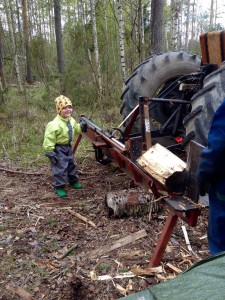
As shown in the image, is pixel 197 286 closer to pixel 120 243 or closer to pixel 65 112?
pixel 120 243

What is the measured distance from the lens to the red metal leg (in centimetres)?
271

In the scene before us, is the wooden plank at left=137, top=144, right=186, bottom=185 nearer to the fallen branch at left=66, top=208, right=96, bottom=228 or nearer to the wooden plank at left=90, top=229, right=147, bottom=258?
the wooden plank at left=90, top=229, right=147, bottom=258

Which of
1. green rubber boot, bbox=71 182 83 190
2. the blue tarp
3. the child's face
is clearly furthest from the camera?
green rubber boot, bbox=71 182 83 190

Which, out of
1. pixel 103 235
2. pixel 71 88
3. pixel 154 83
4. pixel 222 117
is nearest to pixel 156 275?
pixel 103 235

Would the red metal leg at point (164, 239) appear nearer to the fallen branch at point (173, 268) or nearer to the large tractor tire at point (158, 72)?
the fallen branch at point (173, 268)

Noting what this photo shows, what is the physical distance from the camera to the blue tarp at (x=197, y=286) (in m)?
1.18

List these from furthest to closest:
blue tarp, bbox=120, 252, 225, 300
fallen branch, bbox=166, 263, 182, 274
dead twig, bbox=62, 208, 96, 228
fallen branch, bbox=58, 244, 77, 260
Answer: dead twig, bbox=62, 208, 96, 228
fallen branch, bbox=58, 244, 77, 260
fallen branch, bbox=166, 263, 182, 274
blue tarp, bbox=120, 252, 225, 300

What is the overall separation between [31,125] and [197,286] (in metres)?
7.94

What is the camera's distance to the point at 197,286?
1.24 meters

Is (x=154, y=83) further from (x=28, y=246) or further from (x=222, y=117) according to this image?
(x=222, y=117)

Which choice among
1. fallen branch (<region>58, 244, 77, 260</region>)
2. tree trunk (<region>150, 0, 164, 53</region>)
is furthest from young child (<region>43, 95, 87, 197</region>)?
tree trunk (<region>150, 0, 164, 53</region>)

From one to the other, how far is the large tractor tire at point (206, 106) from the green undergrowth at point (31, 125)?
309cm

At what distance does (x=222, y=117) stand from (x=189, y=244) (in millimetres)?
1730

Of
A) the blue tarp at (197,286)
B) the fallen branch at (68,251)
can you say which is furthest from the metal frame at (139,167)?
the blue tarp at (197,286)
